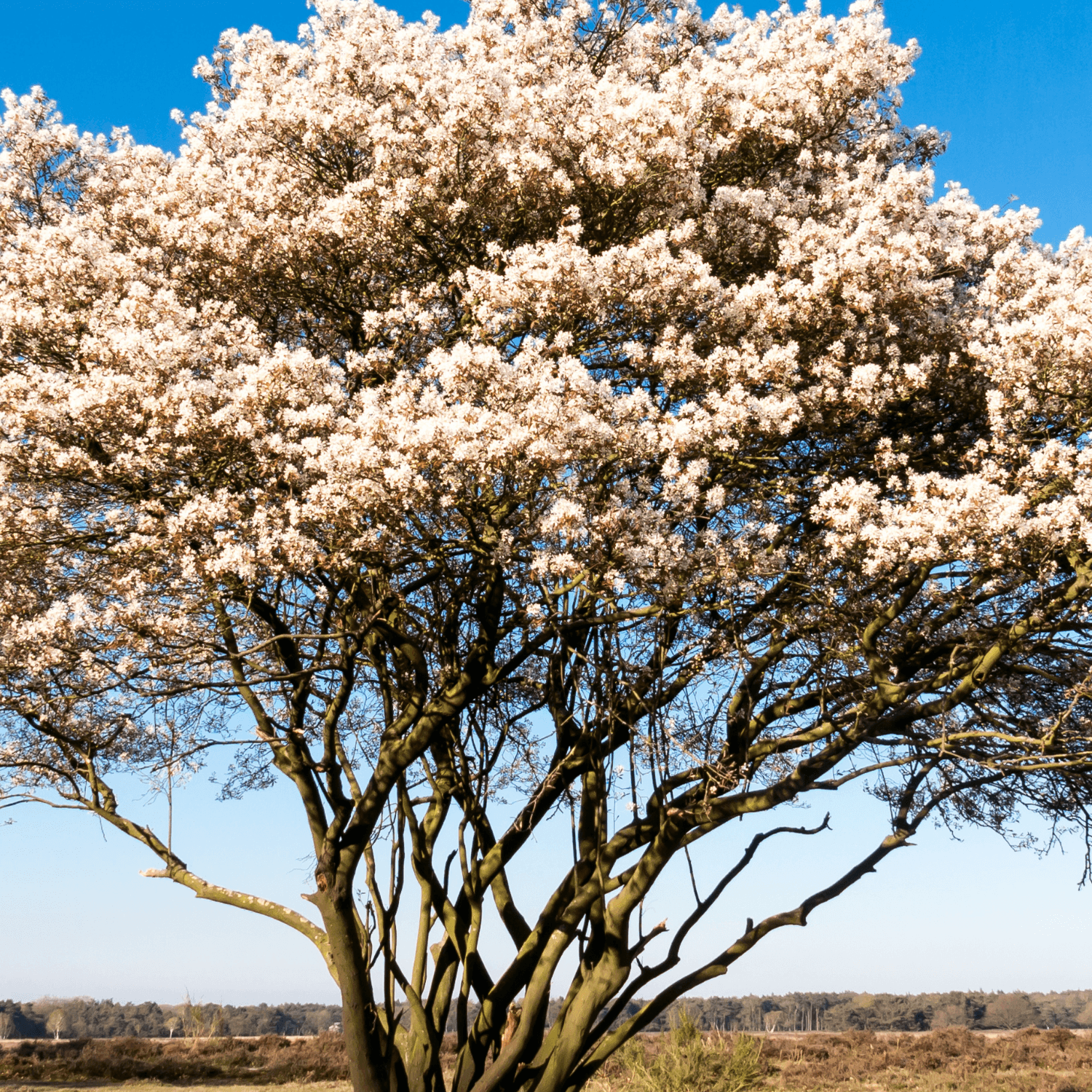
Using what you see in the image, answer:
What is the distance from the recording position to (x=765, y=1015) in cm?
7319

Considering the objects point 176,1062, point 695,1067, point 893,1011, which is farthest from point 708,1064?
point 893,1011

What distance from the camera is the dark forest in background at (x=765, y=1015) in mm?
65562

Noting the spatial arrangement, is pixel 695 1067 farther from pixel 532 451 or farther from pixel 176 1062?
pixel 176 1062

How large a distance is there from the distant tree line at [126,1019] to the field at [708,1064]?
110 feet

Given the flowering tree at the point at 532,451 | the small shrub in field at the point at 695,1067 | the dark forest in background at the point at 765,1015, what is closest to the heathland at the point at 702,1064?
the small shrub in field at the point at 695,1067

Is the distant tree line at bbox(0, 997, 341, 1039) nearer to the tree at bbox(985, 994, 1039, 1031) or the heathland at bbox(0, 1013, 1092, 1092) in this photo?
the heathland at bbox(0, 1013, 1092, 1092)

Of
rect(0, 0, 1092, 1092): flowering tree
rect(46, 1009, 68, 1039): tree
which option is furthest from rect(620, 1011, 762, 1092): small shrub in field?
rect(46, 1009, 68, 1039): tree

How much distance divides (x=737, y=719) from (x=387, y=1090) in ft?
17.4

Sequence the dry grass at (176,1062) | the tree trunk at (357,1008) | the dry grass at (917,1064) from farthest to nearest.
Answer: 1. the dry grass at (176,1062)
2. the dry grass at (917,1064)
3. the tree trunk at (357,1008)

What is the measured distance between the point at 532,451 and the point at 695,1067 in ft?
53.2

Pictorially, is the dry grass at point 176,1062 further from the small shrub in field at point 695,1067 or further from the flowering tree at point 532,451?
the flowering tree at point 532,451

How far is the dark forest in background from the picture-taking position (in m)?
65.6

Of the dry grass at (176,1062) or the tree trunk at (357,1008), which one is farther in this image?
the dry grass at (176,1062)

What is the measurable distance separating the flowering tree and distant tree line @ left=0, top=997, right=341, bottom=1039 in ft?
206
